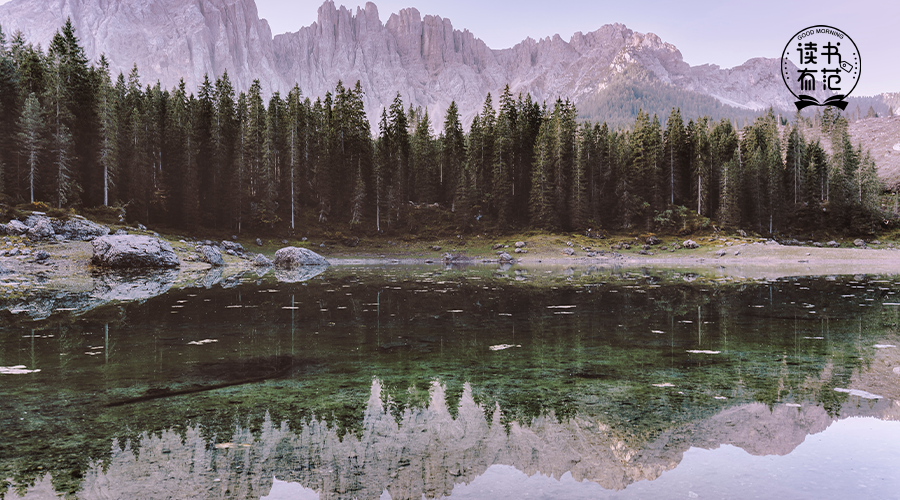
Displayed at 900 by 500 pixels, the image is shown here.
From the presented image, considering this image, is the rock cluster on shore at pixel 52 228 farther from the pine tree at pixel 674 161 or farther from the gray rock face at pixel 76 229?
the pine tree at pixel 674 161

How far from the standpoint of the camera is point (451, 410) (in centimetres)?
560

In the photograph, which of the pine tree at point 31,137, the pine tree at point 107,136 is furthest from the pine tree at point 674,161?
the pine tree at point 31,137

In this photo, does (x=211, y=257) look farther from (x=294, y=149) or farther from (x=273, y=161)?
(x=273, y=161)

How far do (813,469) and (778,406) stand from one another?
1.74 m

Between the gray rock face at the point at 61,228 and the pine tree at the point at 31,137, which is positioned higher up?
the pine tree at the point at 31,137

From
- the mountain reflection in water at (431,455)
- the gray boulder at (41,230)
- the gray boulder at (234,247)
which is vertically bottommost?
the mountain reflection in water at (431,455)

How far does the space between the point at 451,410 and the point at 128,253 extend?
35412mm

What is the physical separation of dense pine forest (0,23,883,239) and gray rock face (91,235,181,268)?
1912cm

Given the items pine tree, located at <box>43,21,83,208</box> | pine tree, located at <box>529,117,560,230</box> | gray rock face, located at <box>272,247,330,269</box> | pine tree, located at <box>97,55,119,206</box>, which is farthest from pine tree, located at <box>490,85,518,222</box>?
pine tree, located at <box>43,21,83,208</box>

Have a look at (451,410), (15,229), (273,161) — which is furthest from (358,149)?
(451,410)

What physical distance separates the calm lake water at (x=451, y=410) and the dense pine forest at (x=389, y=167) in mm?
51669

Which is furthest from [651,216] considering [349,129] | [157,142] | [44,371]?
[44,371]

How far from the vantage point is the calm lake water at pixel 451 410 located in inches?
152

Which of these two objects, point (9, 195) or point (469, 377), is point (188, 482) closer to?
point (469, 377)
